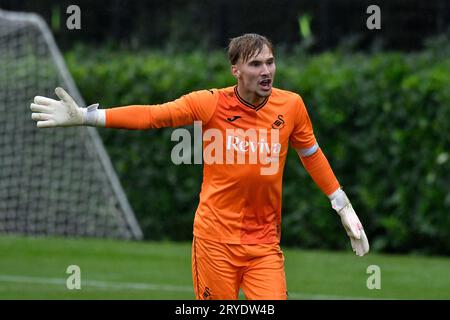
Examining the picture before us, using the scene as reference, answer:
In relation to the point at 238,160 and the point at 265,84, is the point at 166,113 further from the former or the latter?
the point at 265,84

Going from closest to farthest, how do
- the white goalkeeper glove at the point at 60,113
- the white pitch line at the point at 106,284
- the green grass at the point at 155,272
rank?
the white goalkeeper glove at the point at 60,113
the green grass at the point at 155,272
the white pitch line at the point at 106,284

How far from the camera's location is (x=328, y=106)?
1947cm

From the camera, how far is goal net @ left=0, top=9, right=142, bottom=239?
70.1ft

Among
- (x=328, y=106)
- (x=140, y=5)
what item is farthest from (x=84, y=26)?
(x=328, y=106)

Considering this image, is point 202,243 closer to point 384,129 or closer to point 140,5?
point 384,129

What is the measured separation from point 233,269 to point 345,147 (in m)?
10.7

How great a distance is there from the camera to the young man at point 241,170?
8.77 meters

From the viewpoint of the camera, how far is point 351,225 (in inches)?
361

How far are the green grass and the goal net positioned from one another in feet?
3.16
